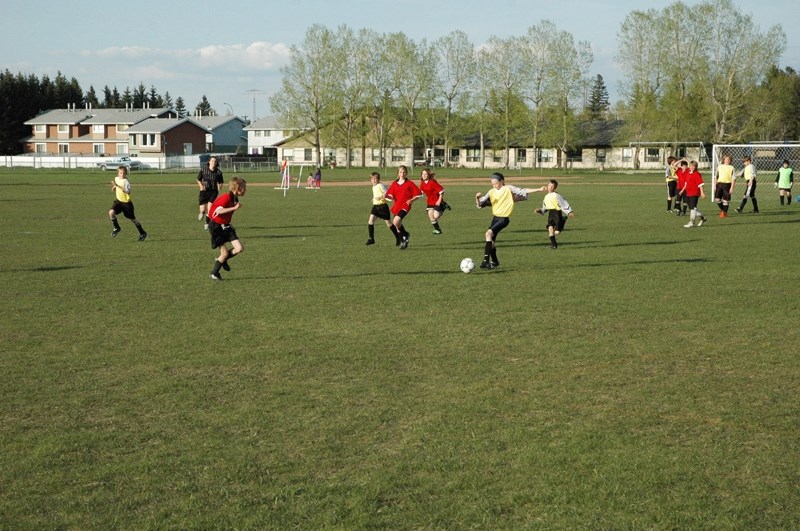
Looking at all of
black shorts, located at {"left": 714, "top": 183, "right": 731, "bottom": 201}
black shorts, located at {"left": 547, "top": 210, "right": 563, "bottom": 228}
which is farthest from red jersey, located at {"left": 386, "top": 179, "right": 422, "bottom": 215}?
black shorts, located at {"left": 714, "top": 183, "right": 731, "bottom": 201}

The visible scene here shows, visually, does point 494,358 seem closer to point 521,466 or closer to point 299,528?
point 521,466

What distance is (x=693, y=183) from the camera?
2467 cm

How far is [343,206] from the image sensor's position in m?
35.3

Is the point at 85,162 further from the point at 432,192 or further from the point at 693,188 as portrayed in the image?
the point at 693,188

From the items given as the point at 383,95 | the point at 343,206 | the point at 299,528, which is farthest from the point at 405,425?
the point at 383,95

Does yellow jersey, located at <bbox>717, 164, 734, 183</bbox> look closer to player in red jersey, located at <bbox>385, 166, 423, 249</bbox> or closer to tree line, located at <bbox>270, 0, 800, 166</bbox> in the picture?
player in red jersey, located at <bbox>385, 166, 423, 249</bbox>

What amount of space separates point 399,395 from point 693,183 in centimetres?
1905

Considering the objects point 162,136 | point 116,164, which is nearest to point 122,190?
point 116,164

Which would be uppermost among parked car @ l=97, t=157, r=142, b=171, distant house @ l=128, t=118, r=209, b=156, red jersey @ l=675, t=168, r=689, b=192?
distant house @ l=128, t=118, r=209, b=156

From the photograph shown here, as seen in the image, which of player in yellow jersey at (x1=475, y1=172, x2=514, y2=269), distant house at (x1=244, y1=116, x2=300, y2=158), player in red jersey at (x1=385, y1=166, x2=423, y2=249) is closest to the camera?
player in yellow jersey at (x1=475, y1=172, x2=514, y2=269)

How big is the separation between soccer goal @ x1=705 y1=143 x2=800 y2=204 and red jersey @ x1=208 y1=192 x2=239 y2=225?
26.6m

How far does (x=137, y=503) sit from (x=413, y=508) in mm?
1702

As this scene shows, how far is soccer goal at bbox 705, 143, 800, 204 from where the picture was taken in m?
39.6

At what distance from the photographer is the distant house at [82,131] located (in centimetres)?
11688
